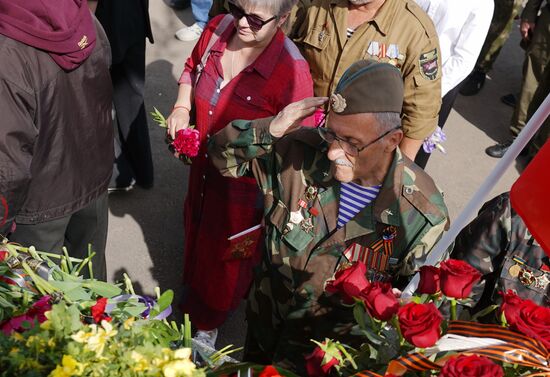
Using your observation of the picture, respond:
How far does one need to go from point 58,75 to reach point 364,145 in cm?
109

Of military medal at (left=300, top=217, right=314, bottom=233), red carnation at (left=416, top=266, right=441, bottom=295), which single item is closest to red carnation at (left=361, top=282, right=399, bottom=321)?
red carnation at (left=416, top=266, right=441, bottom=295)

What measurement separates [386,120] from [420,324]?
31.7 inches

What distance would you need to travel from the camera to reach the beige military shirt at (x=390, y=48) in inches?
112

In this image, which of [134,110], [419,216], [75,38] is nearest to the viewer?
[419,216]

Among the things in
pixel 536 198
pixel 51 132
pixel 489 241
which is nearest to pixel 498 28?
pixel 489 241

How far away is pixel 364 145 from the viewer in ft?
6.13

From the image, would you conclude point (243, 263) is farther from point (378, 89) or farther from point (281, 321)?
point (378, 89)

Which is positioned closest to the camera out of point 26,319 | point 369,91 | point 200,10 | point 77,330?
point 77,330

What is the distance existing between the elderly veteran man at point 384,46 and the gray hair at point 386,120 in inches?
39.2

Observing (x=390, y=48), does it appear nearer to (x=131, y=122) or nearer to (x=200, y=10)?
(x=131, y=122)

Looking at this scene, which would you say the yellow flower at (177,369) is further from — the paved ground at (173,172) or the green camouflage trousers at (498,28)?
the green camouflage trousers at (498,28)

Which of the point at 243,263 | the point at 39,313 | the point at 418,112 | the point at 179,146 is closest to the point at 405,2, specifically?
the point at 418,112

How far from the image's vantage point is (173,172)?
14.9ft

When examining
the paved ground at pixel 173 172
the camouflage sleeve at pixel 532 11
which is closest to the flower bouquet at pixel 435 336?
the paved ground at pixel 173 172
